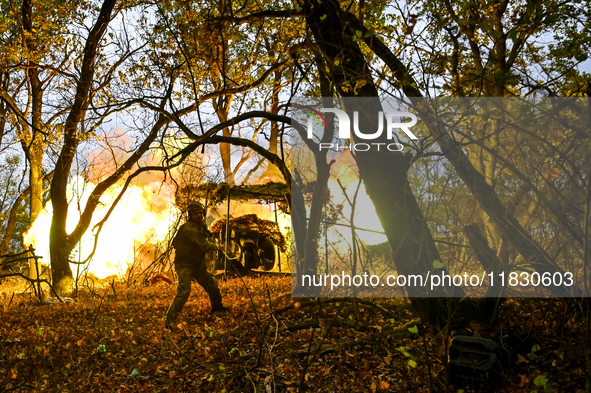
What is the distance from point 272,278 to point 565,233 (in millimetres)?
10732

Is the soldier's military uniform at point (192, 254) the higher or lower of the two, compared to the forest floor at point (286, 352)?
higher

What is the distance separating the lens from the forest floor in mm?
4474

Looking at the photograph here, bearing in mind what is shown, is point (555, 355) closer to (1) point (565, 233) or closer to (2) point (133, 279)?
(1) point (565, 233)

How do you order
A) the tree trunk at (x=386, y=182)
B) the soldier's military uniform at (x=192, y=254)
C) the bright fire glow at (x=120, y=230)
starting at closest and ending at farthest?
the tree trunk at (x=386, y=182), the soldier's military uniform at (x=192, y=254), the bright fire glow at (x=120, y=230)

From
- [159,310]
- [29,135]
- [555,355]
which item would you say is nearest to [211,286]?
[159,310]

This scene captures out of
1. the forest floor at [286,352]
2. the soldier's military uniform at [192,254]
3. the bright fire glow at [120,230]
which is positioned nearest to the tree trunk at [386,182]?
the forest floor at [286,352]

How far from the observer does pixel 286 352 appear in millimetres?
5926

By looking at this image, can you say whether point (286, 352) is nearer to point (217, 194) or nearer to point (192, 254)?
point (192, 254)

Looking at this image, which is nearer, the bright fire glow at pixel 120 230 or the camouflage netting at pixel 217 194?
the camouflage netting at pixel 217 194

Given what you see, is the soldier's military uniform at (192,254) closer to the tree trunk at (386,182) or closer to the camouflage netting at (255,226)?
the tree trunk at (386,182)

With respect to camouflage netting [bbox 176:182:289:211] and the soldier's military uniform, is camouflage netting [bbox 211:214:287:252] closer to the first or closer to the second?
camouflage netting [bbox 176:182:289:211]

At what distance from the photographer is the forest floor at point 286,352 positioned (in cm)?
447

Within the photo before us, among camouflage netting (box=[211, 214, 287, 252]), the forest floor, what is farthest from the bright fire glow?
the forest floor

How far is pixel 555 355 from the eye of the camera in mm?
4672
